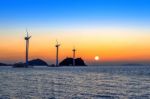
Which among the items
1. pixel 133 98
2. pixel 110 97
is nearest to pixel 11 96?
pixel 110 97

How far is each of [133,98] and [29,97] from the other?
20197 millimetres

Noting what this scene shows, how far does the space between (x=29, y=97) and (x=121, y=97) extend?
1823 centimetres

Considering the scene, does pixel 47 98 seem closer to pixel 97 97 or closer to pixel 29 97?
pixel 29 97

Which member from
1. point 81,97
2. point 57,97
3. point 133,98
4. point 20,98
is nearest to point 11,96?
point 20,98

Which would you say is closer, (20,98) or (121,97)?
(20,98)

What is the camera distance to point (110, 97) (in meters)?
69.4

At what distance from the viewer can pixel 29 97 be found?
65688mm

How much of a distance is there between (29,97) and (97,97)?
1349cm

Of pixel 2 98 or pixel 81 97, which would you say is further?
pixel 81 97

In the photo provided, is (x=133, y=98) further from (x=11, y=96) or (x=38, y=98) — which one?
(x=11, y=96)

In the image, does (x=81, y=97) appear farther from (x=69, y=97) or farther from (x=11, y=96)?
(x=11, y=96)

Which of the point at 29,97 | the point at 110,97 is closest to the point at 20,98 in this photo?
the point at 29,97

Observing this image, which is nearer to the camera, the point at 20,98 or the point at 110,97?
the point at 20,98

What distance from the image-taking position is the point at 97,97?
226 ft
